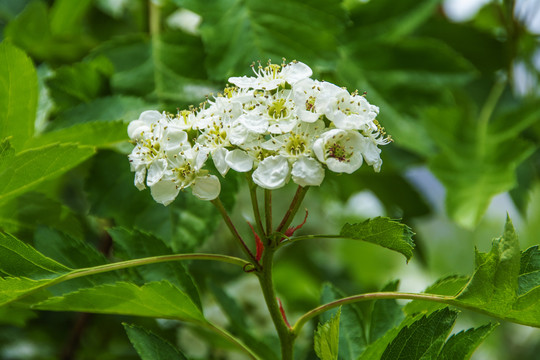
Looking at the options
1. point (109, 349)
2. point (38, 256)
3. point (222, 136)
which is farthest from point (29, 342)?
point (222, 136)

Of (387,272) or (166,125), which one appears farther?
(387,272)

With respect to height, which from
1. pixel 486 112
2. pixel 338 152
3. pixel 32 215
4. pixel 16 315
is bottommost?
pixel 16 315

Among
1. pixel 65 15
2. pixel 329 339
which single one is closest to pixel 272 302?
pixel 329 339

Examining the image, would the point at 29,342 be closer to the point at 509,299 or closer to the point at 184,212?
the point at 184,212

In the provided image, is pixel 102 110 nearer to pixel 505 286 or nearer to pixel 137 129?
pixel 137 129

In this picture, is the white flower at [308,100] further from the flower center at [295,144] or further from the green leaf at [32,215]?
the green leaf at [32,215]

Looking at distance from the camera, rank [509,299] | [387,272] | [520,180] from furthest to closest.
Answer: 1. [387,272]
2. [520,180]
3. [509,299]
